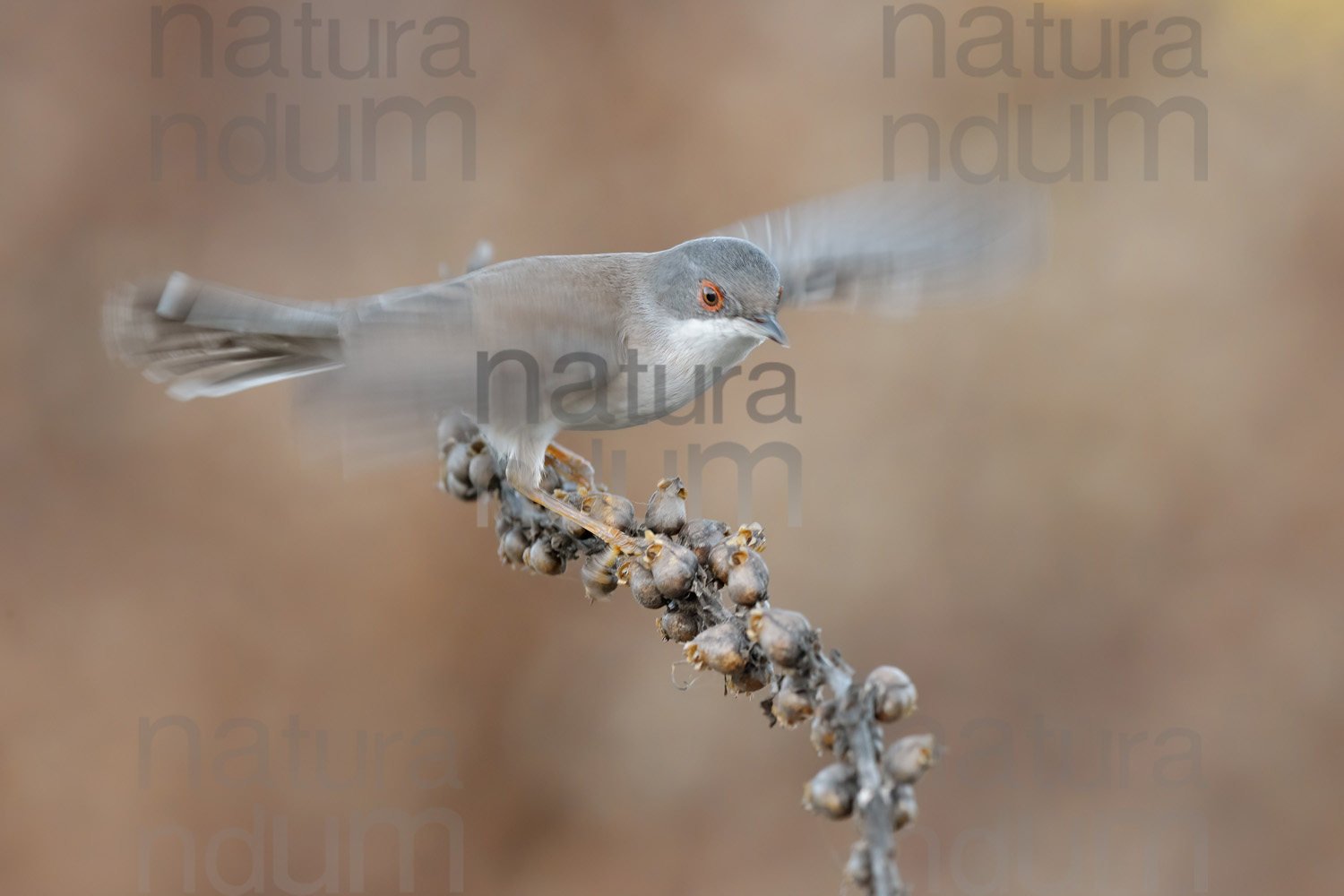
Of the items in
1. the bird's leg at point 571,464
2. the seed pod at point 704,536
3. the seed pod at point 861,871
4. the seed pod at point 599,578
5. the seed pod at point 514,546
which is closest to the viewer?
the seed pod at point 861,871

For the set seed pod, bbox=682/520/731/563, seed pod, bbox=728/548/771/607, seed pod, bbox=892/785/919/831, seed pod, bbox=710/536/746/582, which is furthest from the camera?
seed pod, bbox=682/520/731/563

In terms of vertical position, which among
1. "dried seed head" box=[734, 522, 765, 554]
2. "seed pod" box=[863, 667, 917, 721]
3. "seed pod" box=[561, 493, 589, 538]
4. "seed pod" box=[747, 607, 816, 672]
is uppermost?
"dried seed head" box=[734, 522, 765, 554]

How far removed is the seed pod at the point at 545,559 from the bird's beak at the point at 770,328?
1.19 metres

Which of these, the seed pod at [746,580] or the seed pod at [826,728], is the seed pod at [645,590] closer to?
the seed pod at [746,580]

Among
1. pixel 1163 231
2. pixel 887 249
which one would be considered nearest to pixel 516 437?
pixel 887 249

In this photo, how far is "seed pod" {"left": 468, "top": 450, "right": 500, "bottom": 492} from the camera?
3.23 metres

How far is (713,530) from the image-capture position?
2.37 metres

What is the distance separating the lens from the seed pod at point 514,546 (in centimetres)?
299

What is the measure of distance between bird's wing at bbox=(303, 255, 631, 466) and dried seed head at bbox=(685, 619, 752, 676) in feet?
3.52

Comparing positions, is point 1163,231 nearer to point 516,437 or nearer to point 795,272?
point 795,272

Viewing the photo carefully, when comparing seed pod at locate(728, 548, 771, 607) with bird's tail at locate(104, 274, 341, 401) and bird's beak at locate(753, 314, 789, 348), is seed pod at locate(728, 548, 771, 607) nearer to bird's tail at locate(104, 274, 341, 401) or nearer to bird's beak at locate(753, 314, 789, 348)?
bird's beak at locate(753, 314, 789, 348)

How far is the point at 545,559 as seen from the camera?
113 inches

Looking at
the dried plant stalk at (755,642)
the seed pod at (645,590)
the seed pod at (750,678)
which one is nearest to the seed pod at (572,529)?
the dried plant stalk at (755,642)

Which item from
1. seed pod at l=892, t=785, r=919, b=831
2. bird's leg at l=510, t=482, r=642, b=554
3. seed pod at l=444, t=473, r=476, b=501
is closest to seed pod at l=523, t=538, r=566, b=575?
bird's leg at l=510, t=482, r=642, b=554
